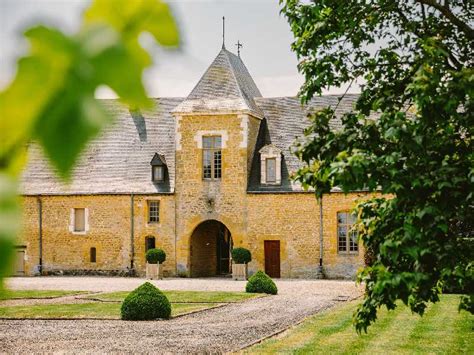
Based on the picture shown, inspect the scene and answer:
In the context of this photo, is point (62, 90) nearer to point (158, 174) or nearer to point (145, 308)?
point (145, 308)

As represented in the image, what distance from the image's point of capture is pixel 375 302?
6.46m

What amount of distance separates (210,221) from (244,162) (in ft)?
10.2

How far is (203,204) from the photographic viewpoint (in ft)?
91.4

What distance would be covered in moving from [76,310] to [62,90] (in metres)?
16.2

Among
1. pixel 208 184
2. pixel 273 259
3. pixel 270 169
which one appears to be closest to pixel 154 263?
pixel 208 184

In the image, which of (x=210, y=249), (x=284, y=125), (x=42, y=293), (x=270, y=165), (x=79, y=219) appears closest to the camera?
(x=42, y=293)

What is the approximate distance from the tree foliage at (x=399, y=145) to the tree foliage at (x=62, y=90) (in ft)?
17.4

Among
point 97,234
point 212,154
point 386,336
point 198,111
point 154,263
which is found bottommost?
point 386,336

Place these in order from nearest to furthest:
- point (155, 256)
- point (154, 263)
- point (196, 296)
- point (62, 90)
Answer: point (62, 90)
point (196, 296)
point (155, 256)
point (154, 263)

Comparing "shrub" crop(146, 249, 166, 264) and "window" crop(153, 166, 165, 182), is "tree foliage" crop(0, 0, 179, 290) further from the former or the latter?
"window" crop(153, 166, 165, 182)

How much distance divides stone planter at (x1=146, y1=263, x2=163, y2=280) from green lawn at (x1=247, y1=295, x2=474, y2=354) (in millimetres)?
12846

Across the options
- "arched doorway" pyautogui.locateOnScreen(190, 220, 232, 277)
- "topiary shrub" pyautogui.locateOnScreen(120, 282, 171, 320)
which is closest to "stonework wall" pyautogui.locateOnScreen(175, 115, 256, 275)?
"arched doorway" pyautogui.locateOnScreen(190, 220, 232, 277)

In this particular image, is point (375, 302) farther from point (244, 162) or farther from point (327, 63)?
point (244, 162)

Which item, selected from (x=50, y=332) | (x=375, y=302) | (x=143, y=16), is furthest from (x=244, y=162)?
(x=143, y=16)
